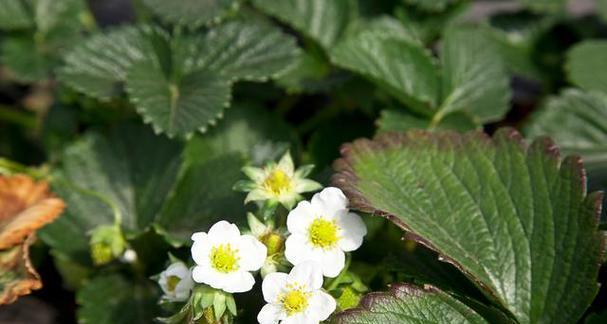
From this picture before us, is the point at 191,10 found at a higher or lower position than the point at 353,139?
higher

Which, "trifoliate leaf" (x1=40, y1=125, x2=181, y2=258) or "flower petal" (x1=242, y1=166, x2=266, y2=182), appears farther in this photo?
"trifoliate leaf" (x1=40, y1=125, x2=181, y2=258)

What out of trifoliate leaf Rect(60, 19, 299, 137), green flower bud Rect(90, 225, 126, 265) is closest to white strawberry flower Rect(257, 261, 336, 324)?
green flower bud Rect(90, 225, 126, 265)

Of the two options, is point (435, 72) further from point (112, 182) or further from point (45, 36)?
point (45, 36)

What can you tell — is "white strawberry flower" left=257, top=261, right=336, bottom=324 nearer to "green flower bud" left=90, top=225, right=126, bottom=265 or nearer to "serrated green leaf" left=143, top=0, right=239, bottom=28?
→ "green flower bud" left=90, top=225, right=126, bottom=265

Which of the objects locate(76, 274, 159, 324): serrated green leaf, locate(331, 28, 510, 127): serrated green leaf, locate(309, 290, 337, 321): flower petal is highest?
locate(309, 290, 337, 321): flower petal

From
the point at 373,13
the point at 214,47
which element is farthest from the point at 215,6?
the point at 373,13

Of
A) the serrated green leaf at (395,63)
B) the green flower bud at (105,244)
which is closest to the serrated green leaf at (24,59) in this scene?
the green flower bud at (105,244)

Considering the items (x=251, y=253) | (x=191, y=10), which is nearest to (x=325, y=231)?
(x=251, y=253)
